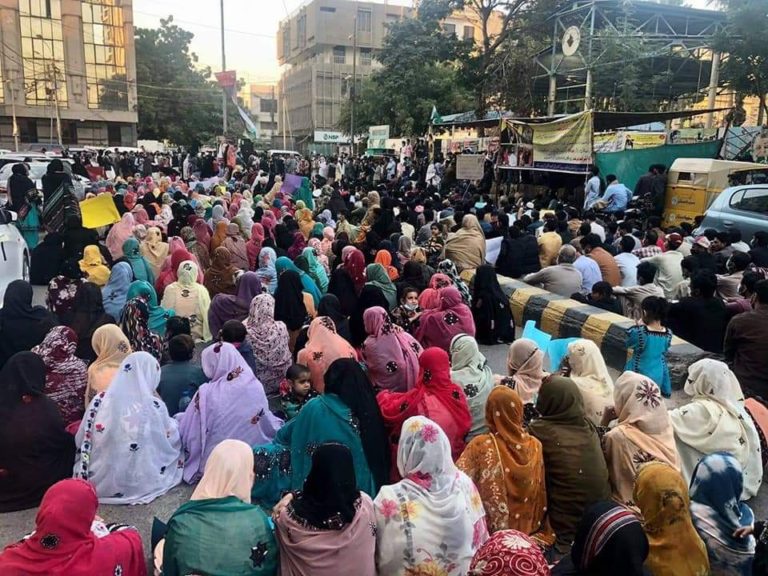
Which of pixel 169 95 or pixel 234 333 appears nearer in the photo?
pixel 234 333

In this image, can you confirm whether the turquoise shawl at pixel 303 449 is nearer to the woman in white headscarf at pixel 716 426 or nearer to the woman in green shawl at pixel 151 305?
the woman in white headscarf at pixel 716 426

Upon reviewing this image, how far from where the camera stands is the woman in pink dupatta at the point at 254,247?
851cm

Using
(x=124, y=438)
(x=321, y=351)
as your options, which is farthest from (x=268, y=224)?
(x=124, y=438)

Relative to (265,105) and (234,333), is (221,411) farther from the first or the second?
(265,105)

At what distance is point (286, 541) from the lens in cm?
255

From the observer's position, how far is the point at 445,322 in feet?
18.5

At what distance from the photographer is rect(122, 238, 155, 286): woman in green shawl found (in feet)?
23.6

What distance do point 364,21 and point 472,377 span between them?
→ 68088mm

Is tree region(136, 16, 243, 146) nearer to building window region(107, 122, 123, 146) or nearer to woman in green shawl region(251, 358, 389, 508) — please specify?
building window region(107, 122, 123, 146)

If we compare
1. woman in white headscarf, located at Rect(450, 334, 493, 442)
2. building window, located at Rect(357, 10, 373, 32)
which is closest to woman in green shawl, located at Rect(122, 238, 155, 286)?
woman in white headscarf, located at Rect(450, 334, 493, 442)

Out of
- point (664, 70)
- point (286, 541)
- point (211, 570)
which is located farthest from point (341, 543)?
point (664, 70)

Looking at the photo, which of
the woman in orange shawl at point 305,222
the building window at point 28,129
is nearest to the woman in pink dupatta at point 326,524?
the woman in orange shawl at point 305,222

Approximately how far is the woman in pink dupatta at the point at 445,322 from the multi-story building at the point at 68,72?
4124 cm

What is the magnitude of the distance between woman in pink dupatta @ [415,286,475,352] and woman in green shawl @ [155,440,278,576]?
10.5 feet
